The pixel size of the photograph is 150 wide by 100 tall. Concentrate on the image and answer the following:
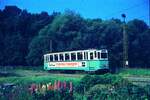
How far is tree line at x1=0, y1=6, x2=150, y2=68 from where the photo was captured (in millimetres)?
12270

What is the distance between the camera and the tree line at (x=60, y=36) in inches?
483

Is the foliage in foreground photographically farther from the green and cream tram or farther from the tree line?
the green and cream tram

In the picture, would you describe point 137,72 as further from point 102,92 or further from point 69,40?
point 102,92

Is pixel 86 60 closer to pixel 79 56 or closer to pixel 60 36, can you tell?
pixel 79 56

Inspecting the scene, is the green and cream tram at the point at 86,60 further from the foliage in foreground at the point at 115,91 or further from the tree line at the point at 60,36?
the foliage in foreground at the point at 115,91

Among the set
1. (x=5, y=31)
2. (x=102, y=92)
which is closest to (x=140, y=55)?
(x=5, y=31)

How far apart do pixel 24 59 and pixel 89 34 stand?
541cm

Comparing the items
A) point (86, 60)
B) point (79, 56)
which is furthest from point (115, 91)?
point (86, 60)

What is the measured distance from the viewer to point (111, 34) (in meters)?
17.7

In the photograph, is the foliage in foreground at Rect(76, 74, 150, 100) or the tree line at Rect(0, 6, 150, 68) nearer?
the foliage in foreground at Rect(76, 74, 150, 100)

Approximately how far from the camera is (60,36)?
1605cm

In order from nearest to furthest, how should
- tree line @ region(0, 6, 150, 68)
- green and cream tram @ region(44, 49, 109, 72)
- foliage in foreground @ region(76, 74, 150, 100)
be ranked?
foliage in foreground @ region(76, 74, 150, 100)
tree line @ region(0, 6, 150, 68)
green and cream tram @ region(44, 49, 109, 72)

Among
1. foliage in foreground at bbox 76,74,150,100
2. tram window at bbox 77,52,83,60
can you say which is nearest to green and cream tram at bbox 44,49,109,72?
tram window at bbox 77,52,83,60

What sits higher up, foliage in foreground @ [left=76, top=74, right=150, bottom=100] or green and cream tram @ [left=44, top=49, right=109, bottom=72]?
green and cream tram @ [left=44, top=49, right=109, bottom=72]
